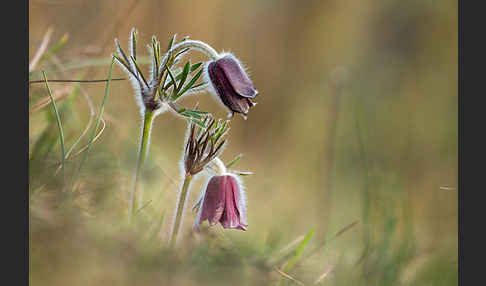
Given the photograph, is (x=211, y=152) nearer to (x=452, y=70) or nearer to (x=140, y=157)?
(x=140, y=157)

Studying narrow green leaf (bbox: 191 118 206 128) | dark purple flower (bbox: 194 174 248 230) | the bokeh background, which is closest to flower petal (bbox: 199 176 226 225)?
dark purple flower (bbox: 194 174 248 230)

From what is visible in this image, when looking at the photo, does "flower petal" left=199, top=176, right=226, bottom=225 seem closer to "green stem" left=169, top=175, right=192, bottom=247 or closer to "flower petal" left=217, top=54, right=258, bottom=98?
"green stem" left=169, top=175, right=192, bottom=247

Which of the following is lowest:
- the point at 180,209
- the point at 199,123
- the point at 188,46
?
the point at 180,209

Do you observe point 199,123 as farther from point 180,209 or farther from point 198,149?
point 180,209

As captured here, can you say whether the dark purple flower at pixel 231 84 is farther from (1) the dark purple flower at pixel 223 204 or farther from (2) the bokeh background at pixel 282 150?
(2) the bokeh background at pixel 282 150

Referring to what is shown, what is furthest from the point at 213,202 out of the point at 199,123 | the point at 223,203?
the point at 199,123
